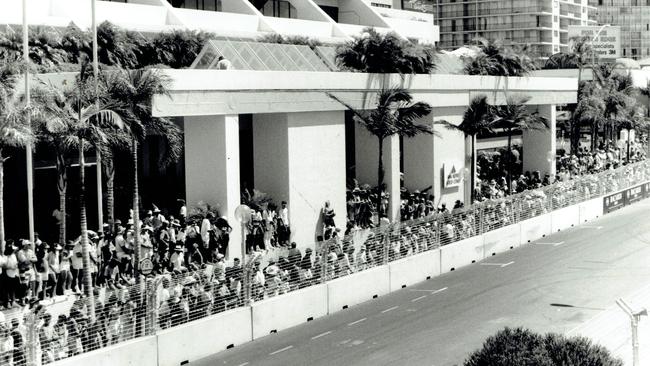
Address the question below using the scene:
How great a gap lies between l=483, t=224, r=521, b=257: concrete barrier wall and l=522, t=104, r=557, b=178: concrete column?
54.8ft

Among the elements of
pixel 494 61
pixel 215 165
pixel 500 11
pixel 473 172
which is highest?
pixel 500 11

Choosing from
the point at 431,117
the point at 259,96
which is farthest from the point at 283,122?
the point at 431,117

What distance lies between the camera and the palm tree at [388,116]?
3547 centimetres

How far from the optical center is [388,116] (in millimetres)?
35625

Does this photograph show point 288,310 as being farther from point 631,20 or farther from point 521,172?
point 631,20

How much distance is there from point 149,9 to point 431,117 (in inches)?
505

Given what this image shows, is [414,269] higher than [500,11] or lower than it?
lower

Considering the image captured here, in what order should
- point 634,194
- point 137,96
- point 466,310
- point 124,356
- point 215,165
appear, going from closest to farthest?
point 124,356 → point 137,96 → point 466,310 → point 215,165 → point 634,194

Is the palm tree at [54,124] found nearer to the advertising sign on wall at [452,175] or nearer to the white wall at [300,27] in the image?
the advertising sign on wall at [452,175]

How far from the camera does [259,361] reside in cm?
2117

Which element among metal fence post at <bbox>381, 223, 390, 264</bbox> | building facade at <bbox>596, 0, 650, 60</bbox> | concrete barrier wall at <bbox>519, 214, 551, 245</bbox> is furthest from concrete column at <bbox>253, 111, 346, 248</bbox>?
building facade at <bbox>596, 0, 650, 60</bbox>

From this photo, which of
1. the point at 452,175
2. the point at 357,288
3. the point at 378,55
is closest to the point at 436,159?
the point at 452,175

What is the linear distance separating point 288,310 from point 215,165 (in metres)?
7.86

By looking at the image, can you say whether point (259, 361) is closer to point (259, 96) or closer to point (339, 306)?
point (339, 306)
